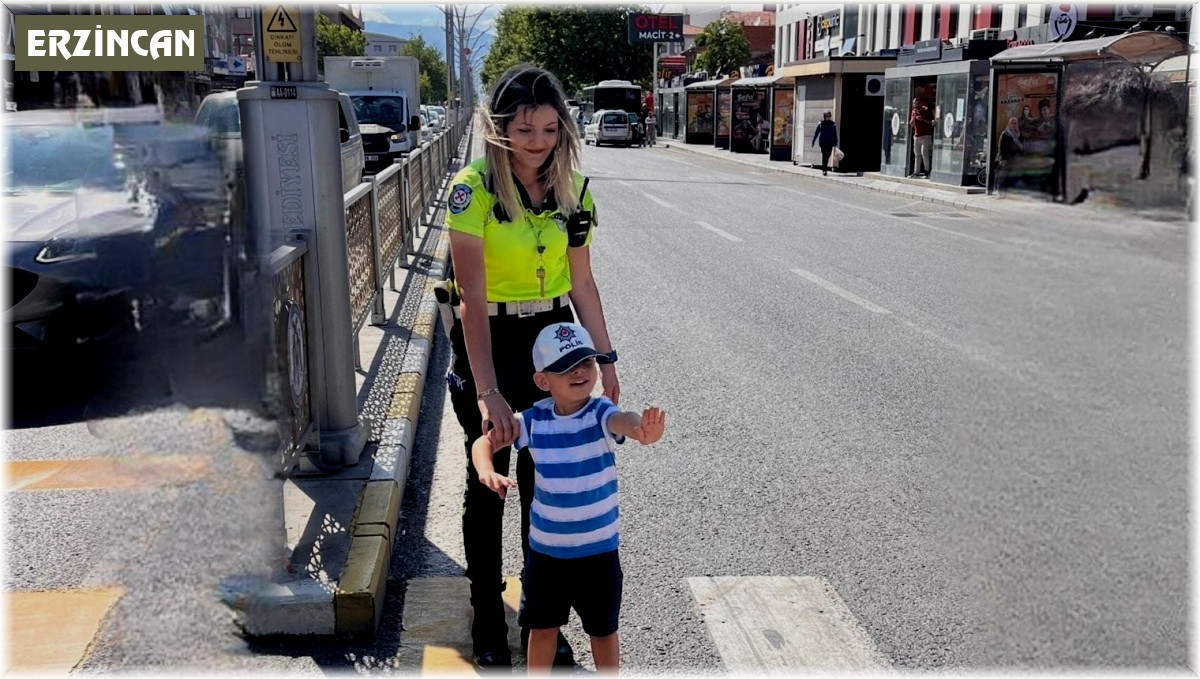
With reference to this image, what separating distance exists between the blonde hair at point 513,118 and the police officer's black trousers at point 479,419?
364 mm

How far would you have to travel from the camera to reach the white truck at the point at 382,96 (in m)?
23.4

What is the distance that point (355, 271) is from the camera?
22.1 ft

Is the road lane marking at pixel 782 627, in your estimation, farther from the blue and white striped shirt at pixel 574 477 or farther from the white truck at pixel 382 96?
the white truck at pixel 382 96

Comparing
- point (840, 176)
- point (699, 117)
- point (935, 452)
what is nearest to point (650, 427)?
point (935, 452)

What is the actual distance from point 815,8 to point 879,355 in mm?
43047

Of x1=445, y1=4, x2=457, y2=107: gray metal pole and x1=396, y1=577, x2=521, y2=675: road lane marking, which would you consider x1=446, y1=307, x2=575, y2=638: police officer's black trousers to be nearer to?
x1=396, y1=577, x2=521, y2=675: road lane marking

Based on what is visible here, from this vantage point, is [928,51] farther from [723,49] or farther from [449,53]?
[723,49]

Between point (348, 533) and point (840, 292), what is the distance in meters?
6.83

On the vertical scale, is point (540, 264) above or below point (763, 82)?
below

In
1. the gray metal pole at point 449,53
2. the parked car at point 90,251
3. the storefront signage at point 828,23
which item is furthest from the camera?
the gray metal pole at point 449,53

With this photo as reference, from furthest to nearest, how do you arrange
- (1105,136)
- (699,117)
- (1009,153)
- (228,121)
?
(699,117) → (228,121) → (1009,153) → (1105,136)

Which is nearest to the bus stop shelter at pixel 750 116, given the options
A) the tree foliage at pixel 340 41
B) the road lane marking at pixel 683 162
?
the road lane marking at pixel 683 162

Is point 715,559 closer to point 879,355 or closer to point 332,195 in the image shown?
point 332,195

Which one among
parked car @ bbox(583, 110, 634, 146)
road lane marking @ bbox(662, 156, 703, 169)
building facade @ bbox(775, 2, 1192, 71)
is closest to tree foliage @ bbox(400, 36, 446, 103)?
building facade @ bbox(775, 2, 1192, 71)
